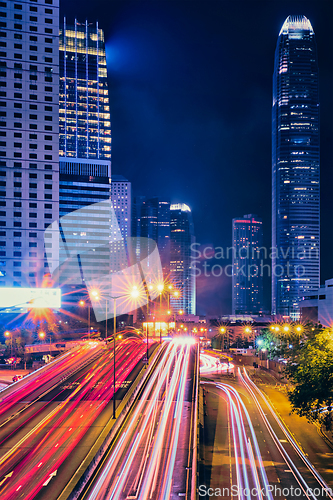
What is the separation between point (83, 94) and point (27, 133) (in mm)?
88580

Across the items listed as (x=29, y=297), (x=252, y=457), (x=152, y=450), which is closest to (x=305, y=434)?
(x=252, y=457)

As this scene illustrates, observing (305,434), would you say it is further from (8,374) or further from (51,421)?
(8,374)

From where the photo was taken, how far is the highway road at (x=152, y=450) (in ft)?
74.3

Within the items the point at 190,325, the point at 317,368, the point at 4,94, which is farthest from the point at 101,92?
the point at 317,368

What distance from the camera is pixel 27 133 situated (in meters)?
94.9

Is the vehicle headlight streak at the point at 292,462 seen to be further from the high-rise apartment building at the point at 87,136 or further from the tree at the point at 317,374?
the high-rise apartment building at the point at 87,136

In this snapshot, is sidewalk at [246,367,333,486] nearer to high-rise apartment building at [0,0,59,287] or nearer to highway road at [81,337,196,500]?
highway road at [81,337,196,500]

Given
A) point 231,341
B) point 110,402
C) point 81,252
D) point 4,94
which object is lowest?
point 231,341

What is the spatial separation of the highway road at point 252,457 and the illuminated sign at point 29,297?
49277 millimetres

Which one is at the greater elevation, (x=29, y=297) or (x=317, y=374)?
(x=29, y=297)

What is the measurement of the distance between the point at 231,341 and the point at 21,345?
253ft

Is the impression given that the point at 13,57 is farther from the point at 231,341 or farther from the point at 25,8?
the point at 231,341

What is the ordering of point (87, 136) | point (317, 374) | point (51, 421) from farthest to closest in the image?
point (87, 136), point (51, 421), point (317, 374)

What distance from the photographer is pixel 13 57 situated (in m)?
93.8
